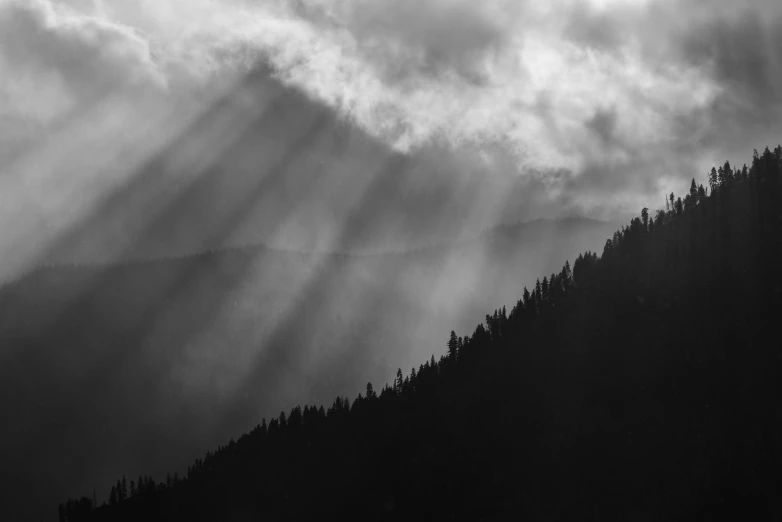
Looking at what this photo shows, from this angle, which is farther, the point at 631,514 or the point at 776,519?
the point at 631,514

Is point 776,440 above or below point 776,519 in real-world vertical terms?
above

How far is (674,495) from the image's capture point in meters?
198

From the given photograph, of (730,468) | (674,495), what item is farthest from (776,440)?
(674,495)

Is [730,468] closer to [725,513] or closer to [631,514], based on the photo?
[725,513]

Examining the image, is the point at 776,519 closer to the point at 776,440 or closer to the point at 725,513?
the point at 725,513

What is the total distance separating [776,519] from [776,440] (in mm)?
24432

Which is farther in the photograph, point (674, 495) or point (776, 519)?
point (674, 495)

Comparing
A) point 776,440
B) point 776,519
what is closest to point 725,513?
point 776,519

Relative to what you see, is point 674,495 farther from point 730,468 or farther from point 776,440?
point 776,440

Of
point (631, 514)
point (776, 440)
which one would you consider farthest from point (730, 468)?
point (631, 514)

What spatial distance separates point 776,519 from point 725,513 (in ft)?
36.1

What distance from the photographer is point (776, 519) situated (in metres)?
180

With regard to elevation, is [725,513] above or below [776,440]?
below

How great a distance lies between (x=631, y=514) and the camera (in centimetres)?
19975
